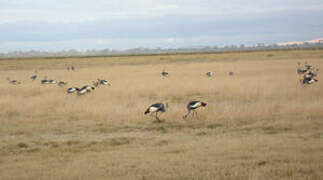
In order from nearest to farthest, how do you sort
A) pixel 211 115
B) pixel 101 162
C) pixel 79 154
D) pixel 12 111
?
pixel 101 162 < pixel 79 154 < pixel 211 115 < pixel 12 111

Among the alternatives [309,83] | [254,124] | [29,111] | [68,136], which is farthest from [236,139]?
[309,83]

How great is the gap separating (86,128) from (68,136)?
1.28 m

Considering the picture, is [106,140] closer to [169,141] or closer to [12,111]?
[169,141]

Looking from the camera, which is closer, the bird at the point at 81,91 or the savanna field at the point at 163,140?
the savanna field at the point at 163,140

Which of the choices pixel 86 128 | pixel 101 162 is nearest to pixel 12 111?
pixel 86 128

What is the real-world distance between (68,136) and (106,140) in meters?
1.62

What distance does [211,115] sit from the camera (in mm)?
14250

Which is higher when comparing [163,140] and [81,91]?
[81,91]

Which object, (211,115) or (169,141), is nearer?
(169,141)

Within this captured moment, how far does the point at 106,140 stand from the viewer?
11.1 metres

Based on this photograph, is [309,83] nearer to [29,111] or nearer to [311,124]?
[311,124]

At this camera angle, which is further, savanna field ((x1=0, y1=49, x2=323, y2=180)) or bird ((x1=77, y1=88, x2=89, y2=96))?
bird ((x1=77, y1=88, x2=89, y2=96))

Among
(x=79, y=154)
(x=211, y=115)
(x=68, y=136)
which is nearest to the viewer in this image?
(x=79, y=154)

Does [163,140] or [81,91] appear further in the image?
[81,91]
